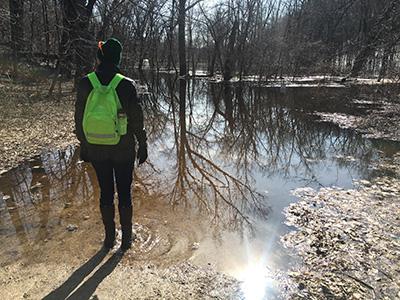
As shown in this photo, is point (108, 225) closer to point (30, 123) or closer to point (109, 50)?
point (109, 50)

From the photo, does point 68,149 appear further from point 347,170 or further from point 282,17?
point 282,17

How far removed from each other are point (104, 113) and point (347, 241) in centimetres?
320

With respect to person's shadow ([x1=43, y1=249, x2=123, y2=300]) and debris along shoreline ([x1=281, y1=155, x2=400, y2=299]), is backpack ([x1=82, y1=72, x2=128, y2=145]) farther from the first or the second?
debris along shoreline ([x1=281, y1=155, x2=400, y2=299])

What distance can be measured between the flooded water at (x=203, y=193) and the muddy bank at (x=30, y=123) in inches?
22.7

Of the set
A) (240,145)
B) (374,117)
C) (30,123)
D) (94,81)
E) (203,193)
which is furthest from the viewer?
(374,117)

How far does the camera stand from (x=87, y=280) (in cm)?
325

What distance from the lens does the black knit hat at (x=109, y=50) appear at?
3.23m

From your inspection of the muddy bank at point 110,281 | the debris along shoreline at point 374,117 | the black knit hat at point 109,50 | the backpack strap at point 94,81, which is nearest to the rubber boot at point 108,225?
the muddy bank at point 110,281

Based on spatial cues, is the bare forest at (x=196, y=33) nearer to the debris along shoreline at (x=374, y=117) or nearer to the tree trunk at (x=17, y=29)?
the tree trunk at (x=17, y=29)

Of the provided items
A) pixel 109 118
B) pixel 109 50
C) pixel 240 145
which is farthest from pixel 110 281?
pixel 240 145

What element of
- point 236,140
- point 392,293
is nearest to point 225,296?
point 392,293

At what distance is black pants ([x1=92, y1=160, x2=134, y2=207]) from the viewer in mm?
3469

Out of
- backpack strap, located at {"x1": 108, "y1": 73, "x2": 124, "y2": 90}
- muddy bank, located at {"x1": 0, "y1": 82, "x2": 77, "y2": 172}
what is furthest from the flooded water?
backpack strap, located at {"x1": 108, "y1": 73, "x2": 124, "y2": 90}

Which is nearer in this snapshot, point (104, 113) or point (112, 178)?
point (104, 113)
